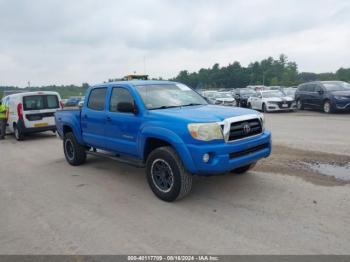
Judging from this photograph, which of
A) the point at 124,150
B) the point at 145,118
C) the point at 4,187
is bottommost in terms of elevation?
the point at 4,187

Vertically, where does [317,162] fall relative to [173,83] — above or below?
below

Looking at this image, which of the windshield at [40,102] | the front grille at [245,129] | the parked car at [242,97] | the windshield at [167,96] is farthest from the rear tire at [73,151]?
the parked car at [242,97]

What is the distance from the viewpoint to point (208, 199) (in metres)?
5.17

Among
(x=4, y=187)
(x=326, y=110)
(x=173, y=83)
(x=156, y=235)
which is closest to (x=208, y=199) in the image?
(x=156, y=235)

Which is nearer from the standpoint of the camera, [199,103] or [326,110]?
[199,103]

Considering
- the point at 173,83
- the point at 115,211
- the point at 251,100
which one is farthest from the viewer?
the point at 251,100

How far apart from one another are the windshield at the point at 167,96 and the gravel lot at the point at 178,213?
150 cm

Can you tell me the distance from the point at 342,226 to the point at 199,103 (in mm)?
3209

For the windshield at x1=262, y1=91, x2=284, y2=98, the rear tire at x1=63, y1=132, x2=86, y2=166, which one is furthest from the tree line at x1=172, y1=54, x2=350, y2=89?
the rear tire at x1=63, y1=132, x2=86, y2=166

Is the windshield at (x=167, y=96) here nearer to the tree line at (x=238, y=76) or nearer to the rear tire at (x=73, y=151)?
the rear tire at (x=73, y=151)

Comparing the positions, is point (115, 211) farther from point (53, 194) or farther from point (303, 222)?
point (303, 222)

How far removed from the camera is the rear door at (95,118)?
21.5ft

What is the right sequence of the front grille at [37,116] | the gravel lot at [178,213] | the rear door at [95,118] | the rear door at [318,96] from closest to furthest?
the gravel lot at [178,213] → the rear door at [95,118] → the front grille at [37,116] → the rear door at [318,96]

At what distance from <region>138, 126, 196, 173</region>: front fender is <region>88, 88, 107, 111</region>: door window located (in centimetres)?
172
